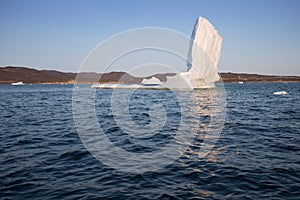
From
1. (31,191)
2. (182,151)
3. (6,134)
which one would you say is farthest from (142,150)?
(6,134)

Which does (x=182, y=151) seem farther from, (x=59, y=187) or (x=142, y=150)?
(x=59, y=187)

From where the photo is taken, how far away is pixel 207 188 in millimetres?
5121

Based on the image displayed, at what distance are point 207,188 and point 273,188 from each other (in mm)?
1430

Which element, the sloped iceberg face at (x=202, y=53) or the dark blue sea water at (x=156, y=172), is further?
the sloped iceberg face at (x=202, y=53)

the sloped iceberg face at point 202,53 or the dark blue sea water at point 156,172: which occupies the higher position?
the sloped iceberg face at point 202,53

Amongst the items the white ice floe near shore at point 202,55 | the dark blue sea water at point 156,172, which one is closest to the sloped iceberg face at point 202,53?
the white ice floe near shore at point 202,55

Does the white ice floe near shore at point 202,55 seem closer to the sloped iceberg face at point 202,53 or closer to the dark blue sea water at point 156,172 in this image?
the sloped iceberg face at point 202,53

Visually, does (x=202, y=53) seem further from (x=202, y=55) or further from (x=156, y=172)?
(x=156, y=172)

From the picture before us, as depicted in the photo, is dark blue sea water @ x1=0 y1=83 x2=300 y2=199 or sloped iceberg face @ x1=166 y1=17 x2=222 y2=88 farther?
sloped iceberg face @ x1=166 y1=17 x2=222 y2=88

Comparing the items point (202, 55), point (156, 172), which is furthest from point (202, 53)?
point (156, 172)

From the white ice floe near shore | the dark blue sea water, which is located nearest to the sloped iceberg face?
the white ice floe near shore

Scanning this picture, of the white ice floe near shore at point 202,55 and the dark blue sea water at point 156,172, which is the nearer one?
the dark blue sea water at point 156,172

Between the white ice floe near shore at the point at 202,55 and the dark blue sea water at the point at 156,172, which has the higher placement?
the white ice floe near shore at the point at 202,55

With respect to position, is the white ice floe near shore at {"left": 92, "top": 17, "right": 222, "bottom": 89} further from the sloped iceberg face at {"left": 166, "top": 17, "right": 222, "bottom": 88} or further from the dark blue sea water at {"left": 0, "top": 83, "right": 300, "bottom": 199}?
the dark blue sea water at {"left": 0, "top": 83, "right": 300, "bottom": 199}
